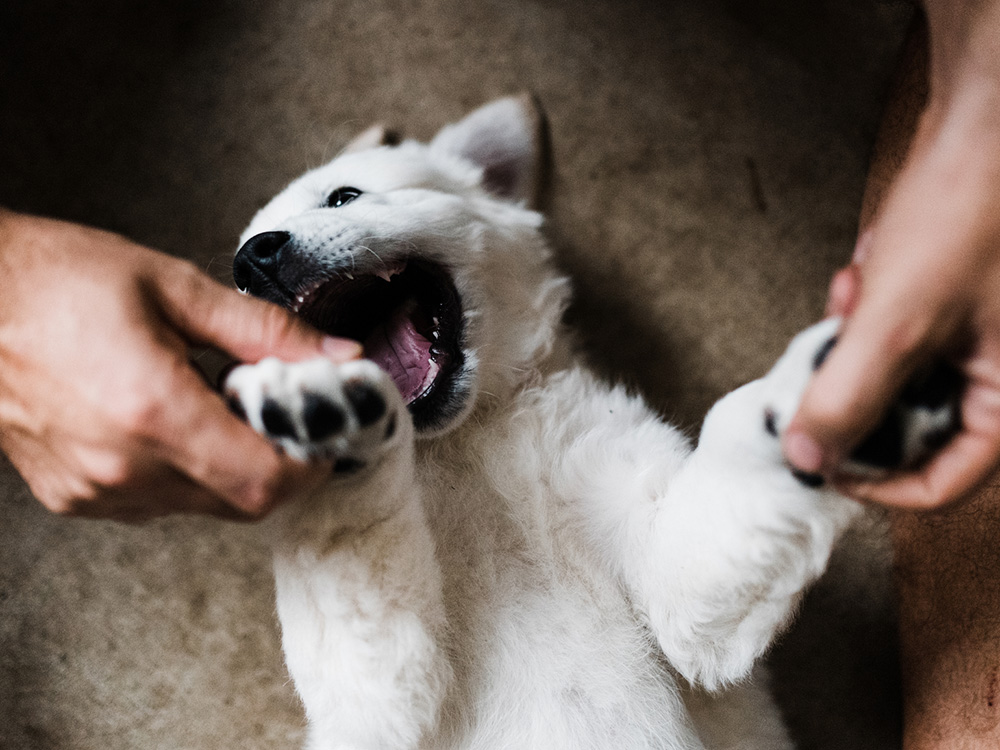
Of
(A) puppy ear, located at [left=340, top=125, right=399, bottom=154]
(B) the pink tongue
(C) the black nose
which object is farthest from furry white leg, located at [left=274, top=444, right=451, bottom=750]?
(A) puppy ear, located at [left=340, top=125, right=399, bottom=154]

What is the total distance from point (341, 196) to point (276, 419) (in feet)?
3.12

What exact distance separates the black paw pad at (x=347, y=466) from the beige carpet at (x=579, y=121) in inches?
56.5

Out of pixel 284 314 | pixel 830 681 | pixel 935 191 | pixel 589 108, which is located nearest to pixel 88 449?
pixel 284 314

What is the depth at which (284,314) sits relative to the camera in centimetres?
118

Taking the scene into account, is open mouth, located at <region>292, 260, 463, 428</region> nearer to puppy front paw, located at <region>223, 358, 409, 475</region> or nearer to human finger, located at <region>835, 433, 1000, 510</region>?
puppy front paw, located at <region>223, 358, 409, 475</region>

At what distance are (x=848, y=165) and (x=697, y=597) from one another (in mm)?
1878

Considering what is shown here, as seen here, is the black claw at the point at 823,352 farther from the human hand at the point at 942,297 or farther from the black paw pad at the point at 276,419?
the black paw pad at the point at 276,419

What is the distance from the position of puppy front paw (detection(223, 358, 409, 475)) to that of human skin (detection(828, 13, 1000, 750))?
0.83 meters

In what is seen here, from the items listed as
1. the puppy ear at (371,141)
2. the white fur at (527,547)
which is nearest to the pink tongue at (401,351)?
the white fur at (527,547)

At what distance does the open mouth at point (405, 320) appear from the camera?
167 cm

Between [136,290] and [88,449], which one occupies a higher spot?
[136,290]

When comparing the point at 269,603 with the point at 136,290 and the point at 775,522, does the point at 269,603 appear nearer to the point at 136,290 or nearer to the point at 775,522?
the point at 136,290

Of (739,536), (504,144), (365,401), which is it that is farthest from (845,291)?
(504,144)

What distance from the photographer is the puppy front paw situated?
1064 millimetres
